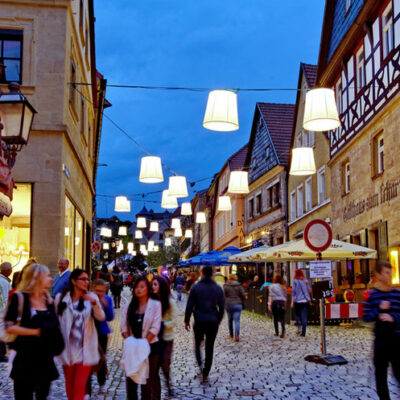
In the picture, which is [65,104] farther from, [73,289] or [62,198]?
[73,289]

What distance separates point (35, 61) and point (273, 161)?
21.7m

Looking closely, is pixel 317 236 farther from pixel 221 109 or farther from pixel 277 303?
pixel 277 303

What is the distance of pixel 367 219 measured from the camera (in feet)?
69.1

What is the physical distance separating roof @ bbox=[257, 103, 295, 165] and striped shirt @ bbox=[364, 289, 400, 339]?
27547 millimetres

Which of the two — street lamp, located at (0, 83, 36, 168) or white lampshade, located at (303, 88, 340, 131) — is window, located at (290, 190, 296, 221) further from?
street lamp, located at (0, 83, 36, 168)

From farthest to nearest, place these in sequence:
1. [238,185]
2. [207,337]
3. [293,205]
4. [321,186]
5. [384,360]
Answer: [293,205], [321,186], [238,185], [207,337], [384,360]

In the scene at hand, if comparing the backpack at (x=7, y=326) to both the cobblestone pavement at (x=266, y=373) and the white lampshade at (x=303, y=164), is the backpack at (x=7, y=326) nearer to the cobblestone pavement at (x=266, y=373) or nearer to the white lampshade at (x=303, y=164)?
the cobblestone pavement at (x=266, y=373)

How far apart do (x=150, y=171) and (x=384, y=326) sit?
9903 millimetres

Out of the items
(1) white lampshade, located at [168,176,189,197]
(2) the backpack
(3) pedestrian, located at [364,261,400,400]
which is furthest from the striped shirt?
(1) white lampshade, located at [168,176,189,197]

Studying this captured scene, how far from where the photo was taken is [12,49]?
51.0 feet

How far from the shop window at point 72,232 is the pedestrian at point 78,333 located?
10.4 m

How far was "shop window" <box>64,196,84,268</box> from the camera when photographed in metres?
16.8

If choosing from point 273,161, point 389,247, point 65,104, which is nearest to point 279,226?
point 273,161

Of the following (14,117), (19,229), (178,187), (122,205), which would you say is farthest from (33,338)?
(122,205)
